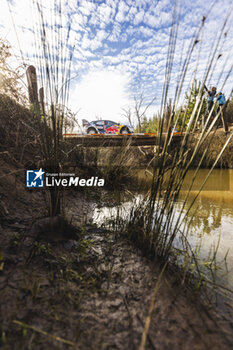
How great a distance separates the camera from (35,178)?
196 cm

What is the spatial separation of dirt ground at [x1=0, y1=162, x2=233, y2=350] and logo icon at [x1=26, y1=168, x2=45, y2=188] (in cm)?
77

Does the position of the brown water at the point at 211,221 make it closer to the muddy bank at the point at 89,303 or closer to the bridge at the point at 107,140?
the muddy bank at the point at 89,303

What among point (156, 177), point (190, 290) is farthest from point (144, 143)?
point (190, 290)

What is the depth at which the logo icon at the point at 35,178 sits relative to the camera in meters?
1.93

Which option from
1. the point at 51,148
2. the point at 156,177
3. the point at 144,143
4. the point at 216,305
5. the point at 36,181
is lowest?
the point at 216,305

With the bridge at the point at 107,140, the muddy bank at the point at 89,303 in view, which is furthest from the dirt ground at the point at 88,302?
the bridge at the point at 107,140

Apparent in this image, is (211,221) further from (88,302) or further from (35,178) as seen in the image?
(35,178)

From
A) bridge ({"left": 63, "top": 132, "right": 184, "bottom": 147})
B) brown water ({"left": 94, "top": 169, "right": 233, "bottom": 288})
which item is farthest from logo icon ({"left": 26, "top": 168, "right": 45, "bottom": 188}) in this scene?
bridge ({"left": 63, "top": 132, "right": 184, "bottom": 147})

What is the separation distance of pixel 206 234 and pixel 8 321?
1566mm

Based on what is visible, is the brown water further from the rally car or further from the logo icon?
the rally car

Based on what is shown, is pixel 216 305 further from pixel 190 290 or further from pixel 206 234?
pixel 206 234

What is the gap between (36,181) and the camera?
195 cm

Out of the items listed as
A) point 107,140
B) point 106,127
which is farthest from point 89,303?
point 106,127

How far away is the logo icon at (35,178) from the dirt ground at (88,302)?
2.52 ft
